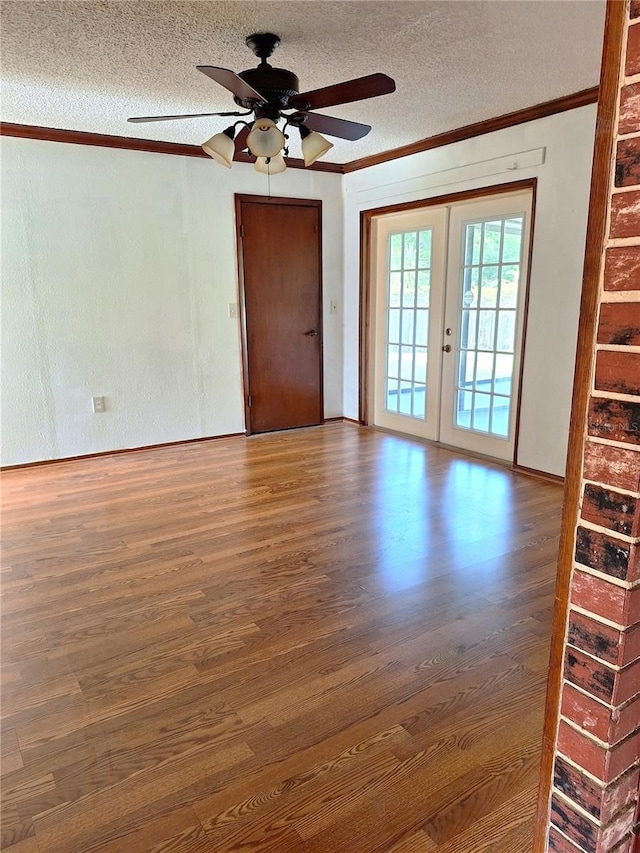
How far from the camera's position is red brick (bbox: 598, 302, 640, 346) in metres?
0.81

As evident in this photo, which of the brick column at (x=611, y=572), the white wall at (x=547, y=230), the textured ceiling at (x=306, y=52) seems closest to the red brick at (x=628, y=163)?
the brick column at (x=611, y=572)

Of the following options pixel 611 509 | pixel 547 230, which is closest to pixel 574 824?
pixel 611 509

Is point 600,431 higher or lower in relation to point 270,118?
lower

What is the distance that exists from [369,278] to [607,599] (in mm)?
4769

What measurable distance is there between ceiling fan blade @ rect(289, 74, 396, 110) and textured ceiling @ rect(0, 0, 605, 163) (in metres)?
0.29

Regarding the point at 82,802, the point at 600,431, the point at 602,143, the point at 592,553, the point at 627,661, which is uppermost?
the point at 602,143

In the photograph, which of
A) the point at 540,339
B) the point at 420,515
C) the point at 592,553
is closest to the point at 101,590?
the point at 420,515

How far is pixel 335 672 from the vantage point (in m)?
1.96

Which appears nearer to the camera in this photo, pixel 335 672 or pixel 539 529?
pixel 335 672

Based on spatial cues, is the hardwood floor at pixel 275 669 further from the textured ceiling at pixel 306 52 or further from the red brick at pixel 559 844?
the textured ceiling at pixel 306 52

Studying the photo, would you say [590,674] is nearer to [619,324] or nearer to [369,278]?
[619,324]

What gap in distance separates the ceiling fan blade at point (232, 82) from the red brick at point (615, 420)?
6.75 feet

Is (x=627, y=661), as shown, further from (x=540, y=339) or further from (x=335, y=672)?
(x=540, y=339)

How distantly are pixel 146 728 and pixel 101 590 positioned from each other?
964mm
